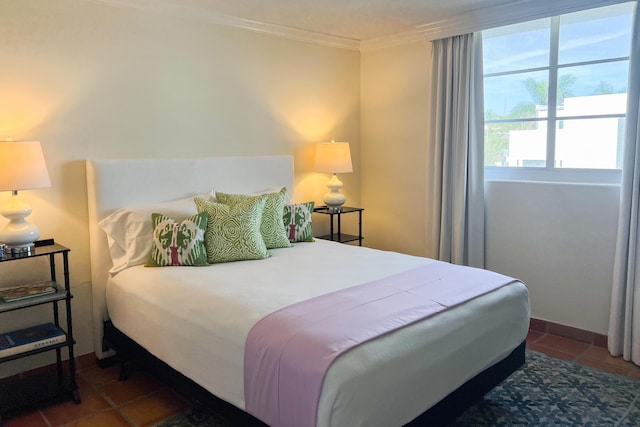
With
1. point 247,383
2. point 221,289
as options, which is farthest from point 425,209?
point 247,383

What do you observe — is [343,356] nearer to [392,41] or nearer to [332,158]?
[332,158]

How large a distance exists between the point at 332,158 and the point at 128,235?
181cm

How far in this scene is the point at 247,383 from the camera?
1994 millimetres

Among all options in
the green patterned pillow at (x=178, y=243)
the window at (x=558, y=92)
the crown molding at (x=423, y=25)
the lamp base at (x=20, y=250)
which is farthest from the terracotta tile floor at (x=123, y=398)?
the crown molding at (x=423, y=25)

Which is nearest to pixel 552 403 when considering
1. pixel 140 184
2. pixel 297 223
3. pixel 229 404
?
pixel 229 404

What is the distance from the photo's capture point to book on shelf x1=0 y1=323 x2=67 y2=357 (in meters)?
2.56

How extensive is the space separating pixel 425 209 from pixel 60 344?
9.64ft

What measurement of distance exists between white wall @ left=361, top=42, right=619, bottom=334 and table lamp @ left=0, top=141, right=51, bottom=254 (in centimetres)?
289

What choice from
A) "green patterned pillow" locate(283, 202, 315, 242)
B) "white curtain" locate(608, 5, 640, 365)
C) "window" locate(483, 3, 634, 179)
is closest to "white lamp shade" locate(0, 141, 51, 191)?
"green patterned pillow" locate(283, 202, 315, 242)

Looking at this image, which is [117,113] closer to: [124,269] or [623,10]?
[124,269]

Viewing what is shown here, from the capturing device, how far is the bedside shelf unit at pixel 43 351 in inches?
102

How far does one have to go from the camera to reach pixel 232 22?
12.3 feet

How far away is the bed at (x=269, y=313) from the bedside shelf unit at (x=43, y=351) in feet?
0.91

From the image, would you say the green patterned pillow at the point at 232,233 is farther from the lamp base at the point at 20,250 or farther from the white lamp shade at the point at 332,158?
the white lamp shade at the point at 332,158
